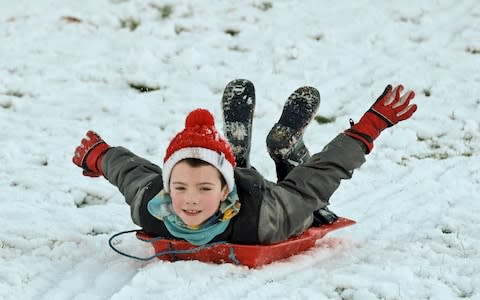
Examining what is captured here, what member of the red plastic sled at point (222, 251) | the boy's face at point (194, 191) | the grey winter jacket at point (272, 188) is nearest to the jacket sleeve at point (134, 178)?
the grey winter jacket at point (272, 188)

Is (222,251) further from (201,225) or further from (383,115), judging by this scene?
(383,115)

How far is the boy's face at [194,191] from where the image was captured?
3.17m

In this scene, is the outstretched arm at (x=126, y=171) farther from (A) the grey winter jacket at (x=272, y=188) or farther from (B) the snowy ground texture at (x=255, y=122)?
(B) the snowy ground texture at (x=255, y=122)

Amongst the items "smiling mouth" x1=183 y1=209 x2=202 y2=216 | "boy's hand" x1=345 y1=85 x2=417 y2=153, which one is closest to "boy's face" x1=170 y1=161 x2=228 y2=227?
"smiling mouth" x1=183 y1=209 x2=202 y2=216

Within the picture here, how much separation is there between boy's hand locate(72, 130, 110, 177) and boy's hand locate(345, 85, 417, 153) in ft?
4.08

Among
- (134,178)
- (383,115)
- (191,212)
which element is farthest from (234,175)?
(383,115)

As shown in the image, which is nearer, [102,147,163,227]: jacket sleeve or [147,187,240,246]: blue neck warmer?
[147,187,240,246]: blue neck warmer

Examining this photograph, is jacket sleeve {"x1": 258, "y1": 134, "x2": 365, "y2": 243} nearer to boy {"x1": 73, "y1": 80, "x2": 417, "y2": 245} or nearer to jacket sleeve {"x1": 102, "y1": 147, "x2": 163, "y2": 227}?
boy {"x1": 73, "y1": 80, "x2": 417, "y2": 245}

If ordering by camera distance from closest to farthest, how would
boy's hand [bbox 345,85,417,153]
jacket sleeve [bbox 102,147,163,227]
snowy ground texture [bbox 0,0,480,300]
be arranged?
snowy ground texture [bbox 0,0,480,300], jacket sleeve [bbox 102,147,163,227], boy's hand [bbox 345,85,417,153]

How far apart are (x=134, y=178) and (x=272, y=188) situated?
69 cm

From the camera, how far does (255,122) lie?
5969mm

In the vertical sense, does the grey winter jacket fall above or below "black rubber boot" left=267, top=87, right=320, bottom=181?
below

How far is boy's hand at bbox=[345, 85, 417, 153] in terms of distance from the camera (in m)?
3.70

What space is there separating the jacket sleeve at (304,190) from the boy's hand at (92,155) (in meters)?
0.95
